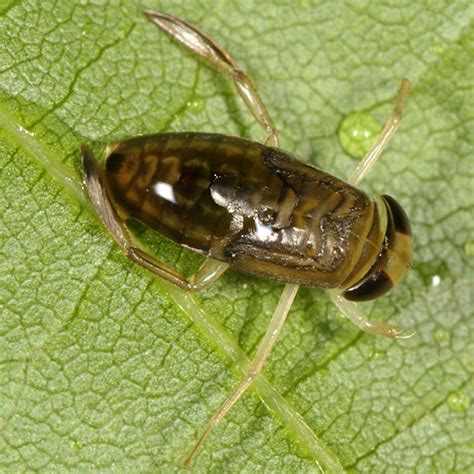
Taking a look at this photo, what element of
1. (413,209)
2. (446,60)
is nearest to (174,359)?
(413,209)

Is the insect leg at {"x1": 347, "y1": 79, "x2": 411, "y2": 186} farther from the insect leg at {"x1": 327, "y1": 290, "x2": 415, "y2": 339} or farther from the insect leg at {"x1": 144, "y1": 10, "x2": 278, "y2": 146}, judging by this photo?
the insect leg at {"x1": 327, "y1": 290, "x2": 415, "y2": 339}

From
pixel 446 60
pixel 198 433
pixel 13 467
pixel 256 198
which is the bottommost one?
pixel 13 467

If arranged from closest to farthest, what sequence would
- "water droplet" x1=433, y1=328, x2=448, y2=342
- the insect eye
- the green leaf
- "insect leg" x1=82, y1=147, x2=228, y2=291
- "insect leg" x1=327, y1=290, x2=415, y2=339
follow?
"insect leg" x1=82, y1=147, x2=228, y2=291 → the green leaf → the insect eye → "insect leg" x1=327, y1=290, x2=415, y2=339 → "water droplet" x1=433, y1=328, x2=448, y2=342

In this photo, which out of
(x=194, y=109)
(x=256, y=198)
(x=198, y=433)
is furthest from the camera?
(x=194, y=109)

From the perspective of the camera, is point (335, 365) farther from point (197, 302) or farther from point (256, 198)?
point (256, 198)

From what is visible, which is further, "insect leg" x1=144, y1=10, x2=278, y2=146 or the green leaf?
"insect leg" x1=144, y1=10, x2=278, y2=146

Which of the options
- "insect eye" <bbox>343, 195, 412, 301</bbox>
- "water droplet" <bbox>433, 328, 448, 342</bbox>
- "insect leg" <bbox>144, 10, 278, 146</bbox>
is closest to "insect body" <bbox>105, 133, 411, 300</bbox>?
"insect eye" <bbox>343, 195, 412, 301</bbox>

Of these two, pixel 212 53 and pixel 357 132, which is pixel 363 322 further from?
pixel 212 53
